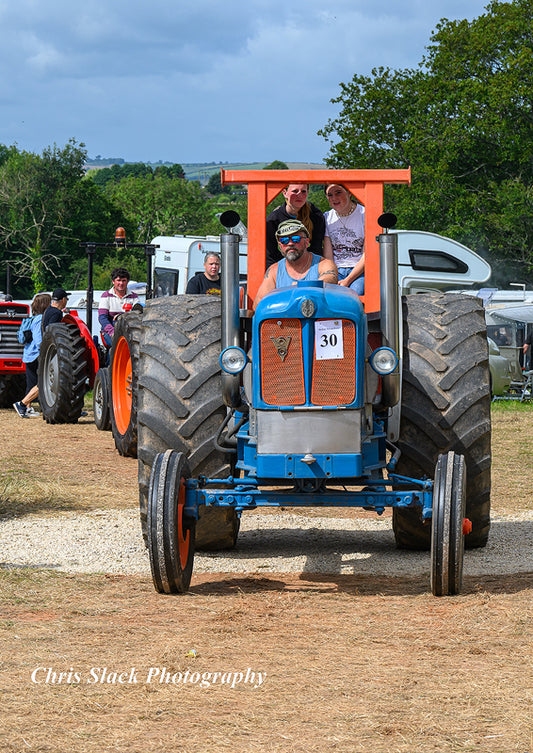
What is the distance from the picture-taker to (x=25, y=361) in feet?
59.1

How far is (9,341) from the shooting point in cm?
1950

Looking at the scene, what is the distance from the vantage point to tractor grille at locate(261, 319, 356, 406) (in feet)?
20.6

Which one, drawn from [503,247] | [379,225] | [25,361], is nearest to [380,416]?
[379,225]

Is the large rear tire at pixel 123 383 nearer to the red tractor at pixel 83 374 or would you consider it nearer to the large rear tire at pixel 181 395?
the red tractor at pixel 83 374

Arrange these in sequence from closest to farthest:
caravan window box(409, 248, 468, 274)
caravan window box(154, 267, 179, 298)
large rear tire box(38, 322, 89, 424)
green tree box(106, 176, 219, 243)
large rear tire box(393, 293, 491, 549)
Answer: large rear tire box(393, 293, 491, 549), large rear tire box(38, 322, 89, 424), caravan window box(154, 267, 179, 298), caravan window box(409, 248, 468, 274), green tree box(106, 176, 219, 243)

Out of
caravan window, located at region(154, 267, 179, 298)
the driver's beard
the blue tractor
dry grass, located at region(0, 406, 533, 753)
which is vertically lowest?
dry grass, located at region(0, 406, 533, 753)

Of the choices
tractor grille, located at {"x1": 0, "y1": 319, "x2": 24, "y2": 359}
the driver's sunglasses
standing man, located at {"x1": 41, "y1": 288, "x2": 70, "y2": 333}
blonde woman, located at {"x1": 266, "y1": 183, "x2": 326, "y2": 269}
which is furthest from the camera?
tractor grille, located at {"x1": 0, "y1": 319, "x2": 24, "y2": 359}

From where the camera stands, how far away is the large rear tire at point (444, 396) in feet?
23.9

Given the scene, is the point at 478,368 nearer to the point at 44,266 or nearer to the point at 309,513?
the point at 309,513

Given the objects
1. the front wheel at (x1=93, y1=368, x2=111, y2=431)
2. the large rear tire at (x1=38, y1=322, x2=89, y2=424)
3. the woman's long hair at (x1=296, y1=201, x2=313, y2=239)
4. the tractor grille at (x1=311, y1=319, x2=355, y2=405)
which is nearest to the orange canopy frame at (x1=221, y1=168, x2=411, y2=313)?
the woman's long hair at (x1=296, y1=201, x2=313, y2=239)

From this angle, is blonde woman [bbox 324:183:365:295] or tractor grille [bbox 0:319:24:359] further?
tractor grille [bbox 0:319:24:359]

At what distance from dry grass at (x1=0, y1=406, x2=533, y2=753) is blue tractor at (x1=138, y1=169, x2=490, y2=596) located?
421 millimetres

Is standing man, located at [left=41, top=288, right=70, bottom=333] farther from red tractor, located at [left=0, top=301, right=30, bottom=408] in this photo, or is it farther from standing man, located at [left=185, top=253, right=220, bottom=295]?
standing man, located at [left=185, top=253, right=220, bottom=295]

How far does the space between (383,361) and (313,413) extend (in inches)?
20.0
